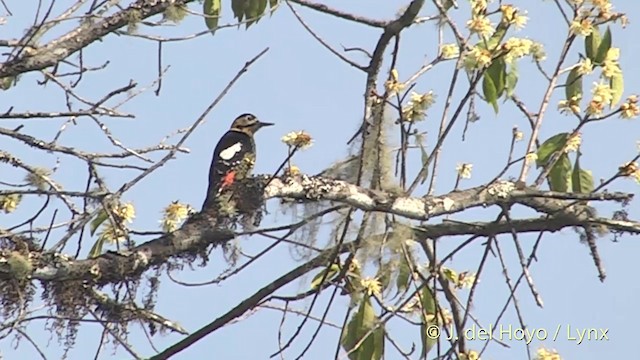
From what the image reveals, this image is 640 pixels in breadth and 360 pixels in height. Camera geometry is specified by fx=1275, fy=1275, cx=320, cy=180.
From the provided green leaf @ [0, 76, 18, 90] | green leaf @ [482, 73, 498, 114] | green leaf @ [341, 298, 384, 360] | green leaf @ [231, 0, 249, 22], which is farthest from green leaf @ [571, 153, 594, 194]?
green leaf @ [0, 76, 18, 90]

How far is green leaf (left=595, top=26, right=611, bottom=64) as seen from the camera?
358 centimetres

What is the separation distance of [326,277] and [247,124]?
3032 mm

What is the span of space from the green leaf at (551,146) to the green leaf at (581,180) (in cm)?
11

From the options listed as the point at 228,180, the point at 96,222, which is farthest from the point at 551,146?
the point at 96,222

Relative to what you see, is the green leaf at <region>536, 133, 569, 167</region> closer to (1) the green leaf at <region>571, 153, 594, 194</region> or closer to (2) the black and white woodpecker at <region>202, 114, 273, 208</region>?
(1) the green leaf at <region>571, 153, 594, 194</region>

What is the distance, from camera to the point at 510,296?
3.34m

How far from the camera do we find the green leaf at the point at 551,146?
3539 mm

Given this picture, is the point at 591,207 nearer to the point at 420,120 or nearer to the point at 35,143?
the point at 420,120

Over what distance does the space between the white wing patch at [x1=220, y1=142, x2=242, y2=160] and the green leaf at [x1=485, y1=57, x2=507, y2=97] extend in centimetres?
210

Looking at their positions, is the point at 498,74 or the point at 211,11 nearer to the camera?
the point at 498,74

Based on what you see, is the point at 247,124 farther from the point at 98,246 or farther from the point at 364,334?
the point at 364,334

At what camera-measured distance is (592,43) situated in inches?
142

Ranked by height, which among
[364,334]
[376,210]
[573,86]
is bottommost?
[364,334]

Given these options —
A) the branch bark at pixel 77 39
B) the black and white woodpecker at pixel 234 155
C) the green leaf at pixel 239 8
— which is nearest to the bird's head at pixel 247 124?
the black and white woodpecker at pixel 234 155
